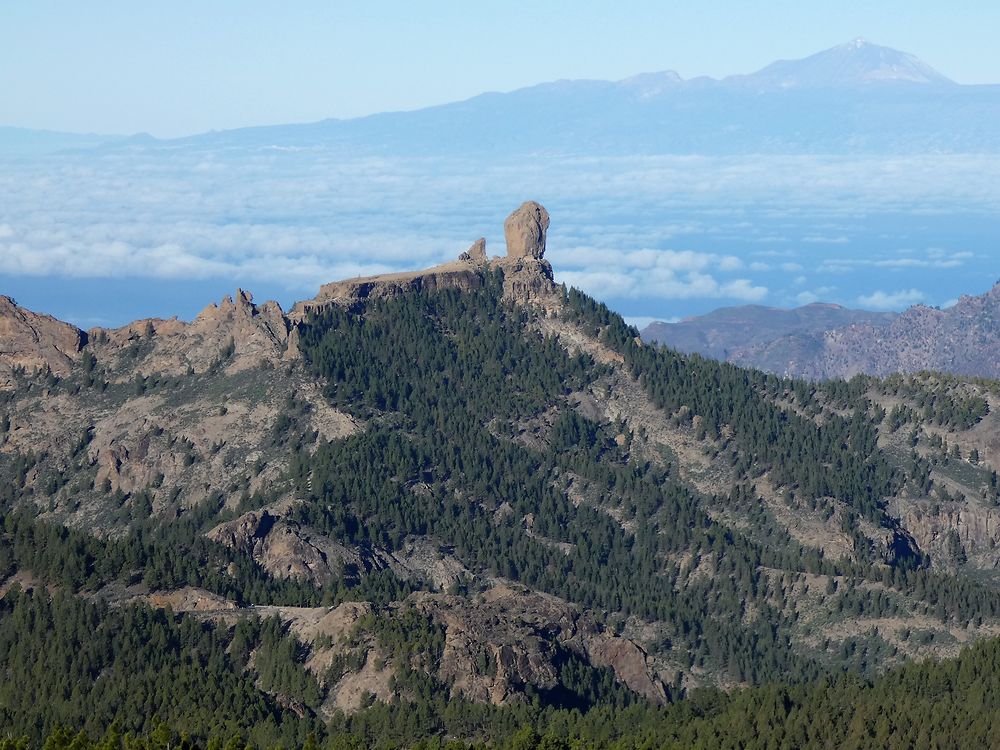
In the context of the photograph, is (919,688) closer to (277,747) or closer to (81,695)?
(277,747)

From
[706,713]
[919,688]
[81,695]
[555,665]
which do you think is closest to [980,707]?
[919,688]

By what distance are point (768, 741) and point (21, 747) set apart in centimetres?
5881

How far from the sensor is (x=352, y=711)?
184625 millimetres

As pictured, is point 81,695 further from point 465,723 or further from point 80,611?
point 465,723

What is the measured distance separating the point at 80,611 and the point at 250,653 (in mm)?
15670

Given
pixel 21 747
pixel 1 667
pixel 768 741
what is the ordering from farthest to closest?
pixel 1 667 < pixel 768 741 < pixel 21 747

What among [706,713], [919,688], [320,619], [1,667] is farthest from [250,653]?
[919,688]

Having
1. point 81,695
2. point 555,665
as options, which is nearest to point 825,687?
point 555,665

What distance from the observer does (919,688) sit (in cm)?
19138

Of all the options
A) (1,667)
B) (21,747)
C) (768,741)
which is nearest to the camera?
(21,747)

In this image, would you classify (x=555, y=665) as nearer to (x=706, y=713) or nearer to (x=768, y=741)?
(x=706, y=713)

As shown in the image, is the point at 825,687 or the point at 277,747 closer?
the point at 277,747

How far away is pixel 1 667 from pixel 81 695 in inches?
433

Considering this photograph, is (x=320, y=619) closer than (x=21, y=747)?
No
